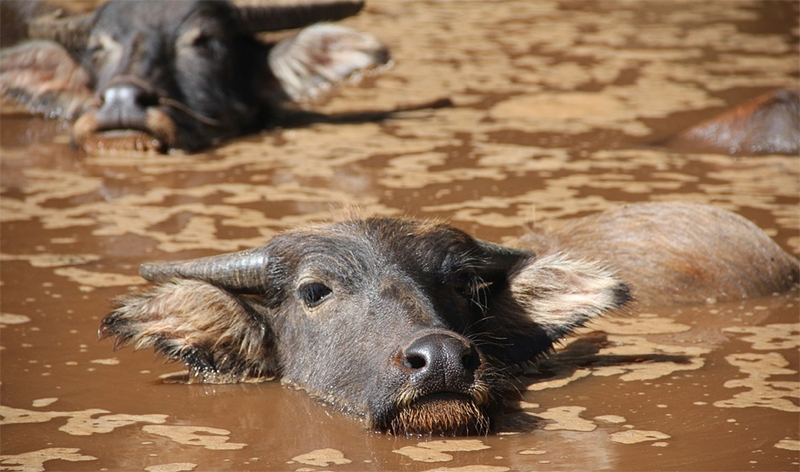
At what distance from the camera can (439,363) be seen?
3904 millimetres

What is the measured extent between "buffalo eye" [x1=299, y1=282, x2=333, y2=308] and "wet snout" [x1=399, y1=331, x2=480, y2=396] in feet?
2.50

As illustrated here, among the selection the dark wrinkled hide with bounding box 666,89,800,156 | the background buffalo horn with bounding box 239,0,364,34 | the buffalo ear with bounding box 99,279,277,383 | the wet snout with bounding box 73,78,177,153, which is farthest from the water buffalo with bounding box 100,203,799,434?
the background buffalo horn with bounding box 239,0,364,34

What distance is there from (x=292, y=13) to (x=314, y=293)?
6.16 m

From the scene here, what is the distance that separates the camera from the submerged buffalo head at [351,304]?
443 cm

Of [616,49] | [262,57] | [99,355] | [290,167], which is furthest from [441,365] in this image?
[616,49]

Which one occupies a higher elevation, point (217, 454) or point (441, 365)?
point (441, 365)

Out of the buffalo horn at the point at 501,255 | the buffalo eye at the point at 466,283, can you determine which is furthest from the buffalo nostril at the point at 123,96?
the buffalo eye at the point at 466,283

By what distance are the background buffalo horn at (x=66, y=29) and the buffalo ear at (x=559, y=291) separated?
6.16 meters

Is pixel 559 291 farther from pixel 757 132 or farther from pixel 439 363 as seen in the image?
pixel 757 132

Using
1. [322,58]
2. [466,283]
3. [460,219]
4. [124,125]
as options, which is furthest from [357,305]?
[322,58]

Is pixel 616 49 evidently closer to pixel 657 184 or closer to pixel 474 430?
pixel 657 184

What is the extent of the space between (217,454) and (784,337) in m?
2.59

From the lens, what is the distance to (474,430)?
4113 millimetres

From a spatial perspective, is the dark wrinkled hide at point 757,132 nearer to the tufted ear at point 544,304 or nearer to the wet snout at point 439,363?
the tufted ear at point 544,304
